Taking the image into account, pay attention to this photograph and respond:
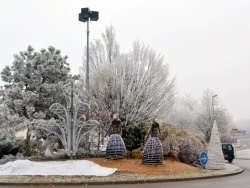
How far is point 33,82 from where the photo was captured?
2405 centimetres

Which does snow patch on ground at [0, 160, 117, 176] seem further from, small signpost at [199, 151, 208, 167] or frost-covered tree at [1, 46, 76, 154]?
frost-covered tree at [1, 46, 76, 154]

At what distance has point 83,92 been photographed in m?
24.9

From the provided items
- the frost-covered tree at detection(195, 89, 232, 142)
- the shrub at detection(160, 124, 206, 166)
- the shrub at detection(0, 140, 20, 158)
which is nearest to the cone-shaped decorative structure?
the shrub at detection(160, 124, 206, 166)

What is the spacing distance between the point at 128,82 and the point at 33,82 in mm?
6545

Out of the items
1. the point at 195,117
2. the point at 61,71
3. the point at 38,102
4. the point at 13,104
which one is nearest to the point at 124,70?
the point at 61,71

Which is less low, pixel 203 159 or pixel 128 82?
pixel 128 82

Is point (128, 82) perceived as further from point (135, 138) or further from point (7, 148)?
point (7, 148)

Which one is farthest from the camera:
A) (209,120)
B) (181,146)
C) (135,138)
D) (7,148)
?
(209,120)

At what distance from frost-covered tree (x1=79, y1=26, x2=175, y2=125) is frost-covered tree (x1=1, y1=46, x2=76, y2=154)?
8.46 feet

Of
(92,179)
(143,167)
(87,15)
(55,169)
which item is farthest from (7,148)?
(87,15)

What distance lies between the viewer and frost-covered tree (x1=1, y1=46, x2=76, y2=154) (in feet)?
75.9

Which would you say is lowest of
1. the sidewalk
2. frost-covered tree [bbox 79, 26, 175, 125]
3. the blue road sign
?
the sidewalk

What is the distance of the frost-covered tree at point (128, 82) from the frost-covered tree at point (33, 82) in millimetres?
2579

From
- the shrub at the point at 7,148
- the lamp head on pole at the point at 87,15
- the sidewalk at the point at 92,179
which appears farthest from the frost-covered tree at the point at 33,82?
the sidewalk at the point at 92,179
